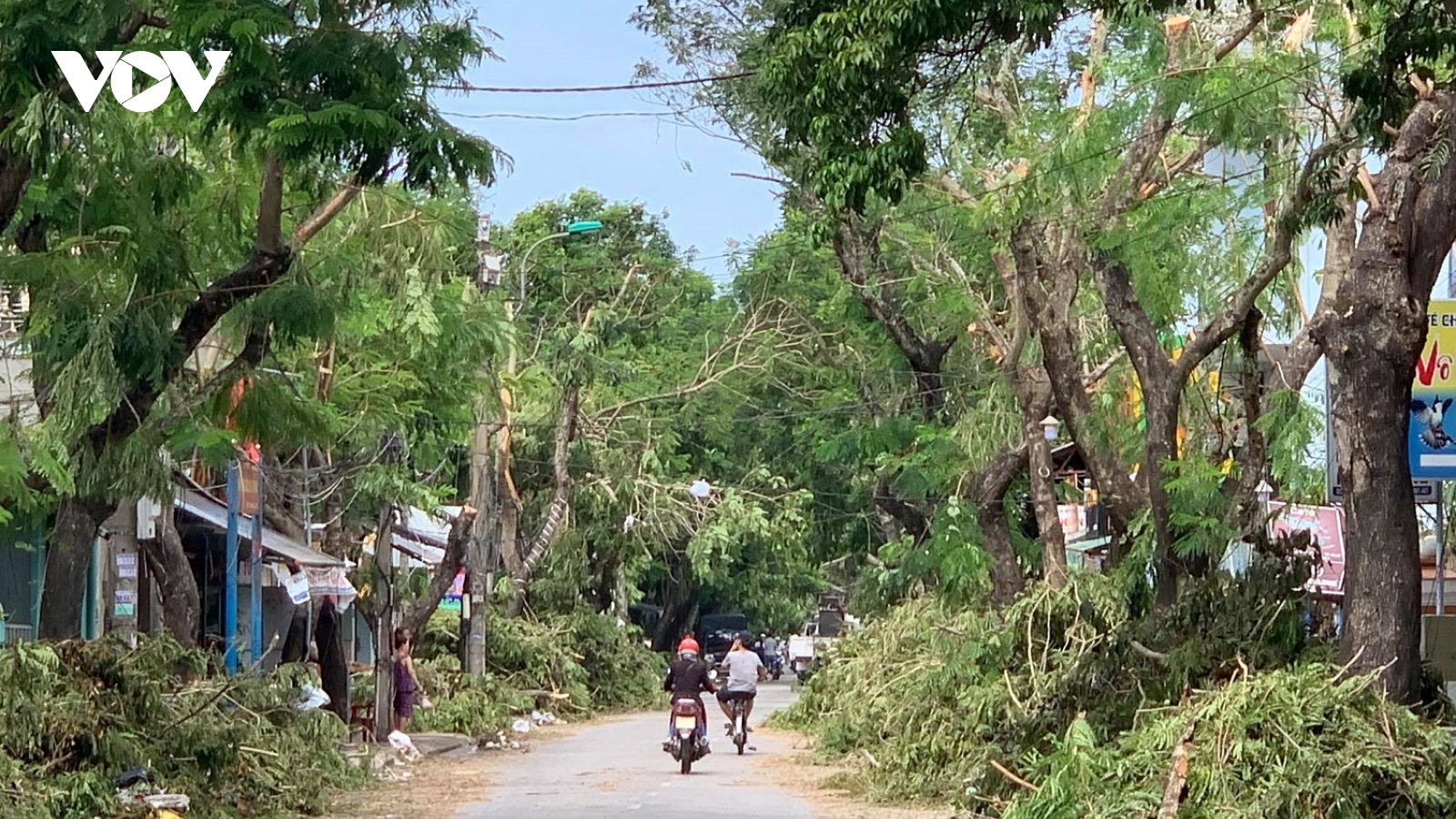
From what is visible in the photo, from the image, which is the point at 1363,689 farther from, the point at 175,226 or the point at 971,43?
the point at 175,226

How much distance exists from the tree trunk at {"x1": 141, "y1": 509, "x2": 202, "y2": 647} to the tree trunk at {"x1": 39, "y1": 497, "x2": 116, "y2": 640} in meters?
5.08

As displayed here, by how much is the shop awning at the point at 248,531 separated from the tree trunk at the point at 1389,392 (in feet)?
45.9

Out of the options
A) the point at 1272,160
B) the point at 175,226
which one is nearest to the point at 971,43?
the point at 1272,160

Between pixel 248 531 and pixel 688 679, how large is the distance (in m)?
6.55

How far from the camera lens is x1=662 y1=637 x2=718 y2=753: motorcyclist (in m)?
22.5

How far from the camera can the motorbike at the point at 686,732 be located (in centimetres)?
2217

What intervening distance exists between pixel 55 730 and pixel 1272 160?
10785 mm

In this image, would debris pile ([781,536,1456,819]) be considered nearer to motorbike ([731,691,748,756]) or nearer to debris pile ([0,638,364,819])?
motorbike ([731,691,748,756])

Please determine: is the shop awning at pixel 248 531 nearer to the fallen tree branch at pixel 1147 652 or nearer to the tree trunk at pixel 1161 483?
the tree trunk at pixel 1161 483

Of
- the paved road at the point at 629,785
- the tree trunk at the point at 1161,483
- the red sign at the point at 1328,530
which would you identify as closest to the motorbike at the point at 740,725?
the paved road at the point at 629,785

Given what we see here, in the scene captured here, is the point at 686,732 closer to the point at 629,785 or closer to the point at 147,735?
the point at 629,785

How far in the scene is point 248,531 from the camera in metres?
25.5

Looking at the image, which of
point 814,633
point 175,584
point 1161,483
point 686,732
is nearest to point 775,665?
point 814,633

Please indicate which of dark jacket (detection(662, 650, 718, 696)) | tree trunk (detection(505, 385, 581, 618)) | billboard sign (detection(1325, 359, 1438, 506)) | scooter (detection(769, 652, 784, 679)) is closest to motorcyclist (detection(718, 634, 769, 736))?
dark jacket (detection(662, 650, 718, 696))
